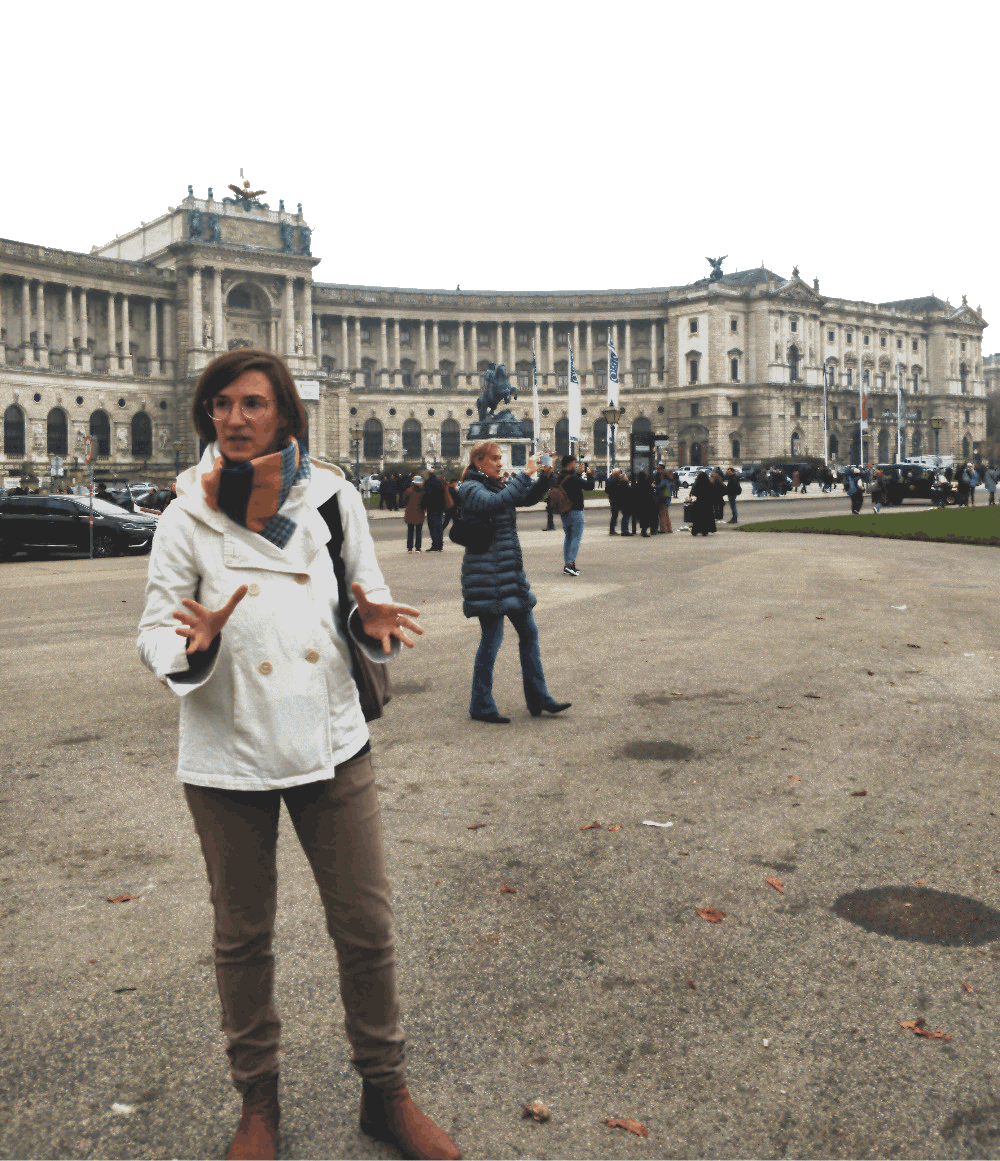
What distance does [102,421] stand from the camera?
3371 inches

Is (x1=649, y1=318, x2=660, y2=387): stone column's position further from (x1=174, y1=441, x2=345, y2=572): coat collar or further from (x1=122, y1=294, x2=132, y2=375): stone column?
(x1=174, y1=441, x2=345, y2=572): coat collar

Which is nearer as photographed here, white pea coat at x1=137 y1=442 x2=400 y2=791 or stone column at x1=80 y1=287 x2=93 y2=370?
white pea coat at x1=137 y1=442 x2=400 y2=791

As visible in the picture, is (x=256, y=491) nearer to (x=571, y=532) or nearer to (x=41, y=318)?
(x=571, y=532)

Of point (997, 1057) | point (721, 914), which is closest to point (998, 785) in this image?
point (721, 914)

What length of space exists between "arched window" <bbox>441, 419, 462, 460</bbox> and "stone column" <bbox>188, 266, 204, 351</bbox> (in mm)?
27867

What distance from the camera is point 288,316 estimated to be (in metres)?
91.1

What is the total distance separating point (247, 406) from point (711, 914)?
296cm

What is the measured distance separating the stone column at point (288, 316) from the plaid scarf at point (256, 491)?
3578 inches

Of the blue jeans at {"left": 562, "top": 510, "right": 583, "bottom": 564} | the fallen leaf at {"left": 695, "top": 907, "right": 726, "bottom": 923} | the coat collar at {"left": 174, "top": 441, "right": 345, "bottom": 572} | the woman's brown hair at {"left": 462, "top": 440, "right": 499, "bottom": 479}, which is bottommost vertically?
the fallen leaf at {"left": 695, "top": 907, "right": 726, "bottom": 923}

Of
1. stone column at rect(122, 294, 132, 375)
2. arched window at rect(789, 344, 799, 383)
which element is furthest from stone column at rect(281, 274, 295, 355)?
arched window at rect(789, 344, 799, 383)

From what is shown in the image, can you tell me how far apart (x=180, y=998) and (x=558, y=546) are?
2237 centimetres

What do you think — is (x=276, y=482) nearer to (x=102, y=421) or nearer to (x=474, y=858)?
(x=474, y=858)

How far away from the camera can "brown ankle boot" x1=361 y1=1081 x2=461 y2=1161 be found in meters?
3.03

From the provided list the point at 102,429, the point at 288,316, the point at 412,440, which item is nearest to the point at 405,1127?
the point at 102,429
